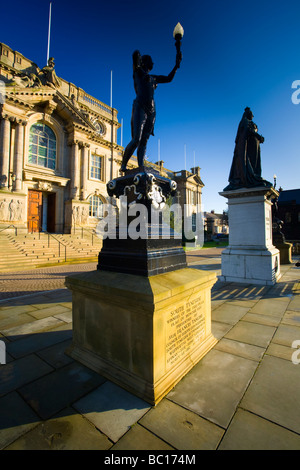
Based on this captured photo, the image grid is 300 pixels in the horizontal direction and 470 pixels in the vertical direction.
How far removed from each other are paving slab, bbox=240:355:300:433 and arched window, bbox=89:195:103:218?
72.3 feet

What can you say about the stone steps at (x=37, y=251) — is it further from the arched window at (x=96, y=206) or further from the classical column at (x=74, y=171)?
the arched window at (x=96, y=206)

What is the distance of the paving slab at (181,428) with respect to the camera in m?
1.53

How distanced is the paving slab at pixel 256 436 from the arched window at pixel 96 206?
73.7 feet

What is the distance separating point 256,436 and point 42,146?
75.9 ft

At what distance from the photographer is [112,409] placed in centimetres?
187

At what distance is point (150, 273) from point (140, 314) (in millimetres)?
530

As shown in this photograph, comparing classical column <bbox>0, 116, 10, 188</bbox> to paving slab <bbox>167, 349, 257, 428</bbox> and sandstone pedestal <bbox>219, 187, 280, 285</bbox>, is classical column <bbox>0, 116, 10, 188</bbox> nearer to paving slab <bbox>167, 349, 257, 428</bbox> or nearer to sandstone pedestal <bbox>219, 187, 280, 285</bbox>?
sandstone pedestal <bbox>219, 187, 280, 285</bbox>

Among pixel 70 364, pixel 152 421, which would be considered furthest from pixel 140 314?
pixel 70 364

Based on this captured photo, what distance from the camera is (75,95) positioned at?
23.4 m

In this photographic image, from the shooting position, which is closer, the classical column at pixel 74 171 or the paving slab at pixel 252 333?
the paving slab at pixel 252 333

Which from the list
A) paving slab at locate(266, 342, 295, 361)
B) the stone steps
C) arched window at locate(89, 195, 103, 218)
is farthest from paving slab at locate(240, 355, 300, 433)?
arched window at locate(89, 195, 103, 218)

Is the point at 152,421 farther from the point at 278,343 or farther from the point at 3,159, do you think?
the point at 3,159

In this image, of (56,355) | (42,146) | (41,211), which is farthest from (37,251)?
(42,146)

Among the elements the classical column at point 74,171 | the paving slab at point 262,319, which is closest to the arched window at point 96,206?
the classical column at point 74,171
